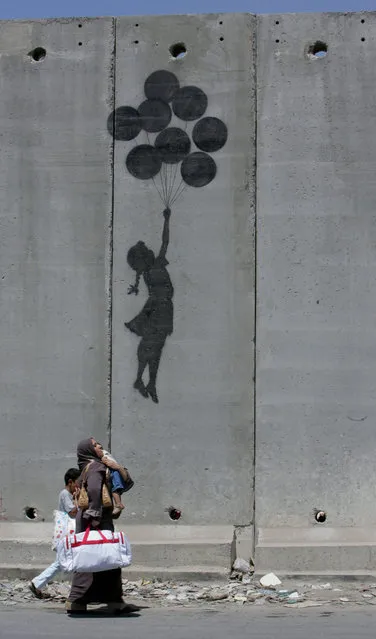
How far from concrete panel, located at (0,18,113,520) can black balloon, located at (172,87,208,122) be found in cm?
68

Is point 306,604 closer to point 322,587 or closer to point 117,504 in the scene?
point 322,587

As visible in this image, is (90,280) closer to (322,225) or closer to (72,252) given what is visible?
(72,252)

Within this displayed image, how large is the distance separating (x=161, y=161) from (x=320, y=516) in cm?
375

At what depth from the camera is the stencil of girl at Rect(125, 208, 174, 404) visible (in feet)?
39.3

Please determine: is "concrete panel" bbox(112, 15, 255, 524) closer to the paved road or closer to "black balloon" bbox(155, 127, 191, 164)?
"black balloon" bbox(155, 127, 191, 164)

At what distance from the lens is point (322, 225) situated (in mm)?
11914

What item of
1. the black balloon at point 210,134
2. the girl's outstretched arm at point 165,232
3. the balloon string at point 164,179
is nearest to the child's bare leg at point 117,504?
the girl's outstretched arm at point 165,232

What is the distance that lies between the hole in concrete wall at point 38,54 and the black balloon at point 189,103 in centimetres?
143

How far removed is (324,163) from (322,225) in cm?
60

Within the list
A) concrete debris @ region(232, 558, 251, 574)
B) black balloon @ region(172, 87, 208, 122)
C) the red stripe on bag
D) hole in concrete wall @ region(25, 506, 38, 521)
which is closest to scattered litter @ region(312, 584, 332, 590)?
concrete debris @ region(232, 558, 251, 574)

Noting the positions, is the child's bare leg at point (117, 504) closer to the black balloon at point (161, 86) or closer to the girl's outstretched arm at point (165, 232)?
the girl's outstretched arm at point (165, 232)

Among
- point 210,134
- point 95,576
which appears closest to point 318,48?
point 210,134

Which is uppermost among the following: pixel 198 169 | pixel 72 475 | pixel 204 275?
pixel 198 169

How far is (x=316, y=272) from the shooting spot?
11875 mm
